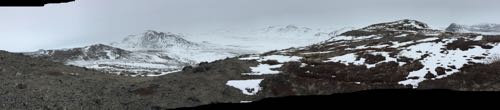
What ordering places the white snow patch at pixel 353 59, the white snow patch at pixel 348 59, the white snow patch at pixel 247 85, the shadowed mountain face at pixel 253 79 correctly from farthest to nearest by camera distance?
the white snow patch at pixel 348 59 → the white snow patch at pixel 353 59 → the white snow patch at pixel 247 85 → the shadowed mountain face at pixel 253 79

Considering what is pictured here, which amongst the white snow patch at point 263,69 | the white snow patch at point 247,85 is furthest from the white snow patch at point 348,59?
the white snow patch at point 247,85

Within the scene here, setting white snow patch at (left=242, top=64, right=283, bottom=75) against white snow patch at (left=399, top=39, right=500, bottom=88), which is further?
white snow patch at (left=242, top=64, right=283, bottom=75)

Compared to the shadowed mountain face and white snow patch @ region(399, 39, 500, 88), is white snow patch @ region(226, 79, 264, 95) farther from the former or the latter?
white snow patch @ region(399, 39, 500, 88)

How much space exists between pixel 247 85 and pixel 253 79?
Result: 10.0ft

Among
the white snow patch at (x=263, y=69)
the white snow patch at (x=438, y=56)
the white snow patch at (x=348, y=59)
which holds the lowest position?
the white snow patch at (x=263, y=69)

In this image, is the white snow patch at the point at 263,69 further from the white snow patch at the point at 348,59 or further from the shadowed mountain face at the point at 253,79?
the white snow patch at the point at 348,59

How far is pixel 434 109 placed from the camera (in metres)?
8.20

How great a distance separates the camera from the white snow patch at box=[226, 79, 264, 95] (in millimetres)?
64375

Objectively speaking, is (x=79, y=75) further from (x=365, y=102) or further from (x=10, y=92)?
(x=365, y=102)

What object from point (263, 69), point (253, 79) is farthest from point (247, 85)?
point (263, 69)

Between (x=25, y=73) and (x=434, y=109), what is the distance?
64.0 m

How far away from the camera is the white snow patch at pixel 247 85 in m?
64.4

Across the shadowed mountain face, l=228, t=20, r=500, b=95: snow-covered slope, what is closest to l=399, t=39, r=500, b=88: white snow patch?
l=228, t=20, r=500, b=95: snow-covered slope

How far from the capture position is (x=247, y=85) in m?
66.1
